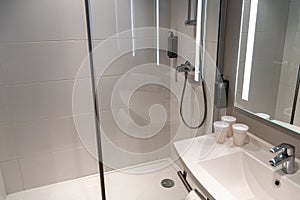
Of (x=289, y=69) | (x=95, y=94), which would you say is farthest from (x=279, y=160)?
(x=95, y=94)

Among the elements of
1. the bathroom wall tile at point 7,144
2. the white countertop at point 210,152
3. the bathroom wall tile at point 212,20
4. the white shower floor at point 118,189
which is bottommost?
the white shower floor at point 118,189

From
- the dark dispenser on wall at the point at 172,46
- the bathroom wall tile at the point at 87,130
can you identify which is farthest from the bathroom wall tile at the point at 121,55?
the bathroom wall tile at the point at 87,130

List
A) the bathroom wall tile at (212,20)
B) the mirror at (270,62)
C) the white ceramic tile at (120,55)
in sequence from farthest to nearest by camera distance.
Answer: the white ceramic tile at (120,55) → the bathroom wall tile at (212,20) → the mirror at (270,62)

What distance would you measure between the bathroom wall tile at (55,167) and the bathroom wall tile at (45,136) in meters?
0.06

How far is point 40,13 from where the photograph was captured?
1.67 m

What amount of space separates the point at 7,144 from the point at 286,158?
1.90 m

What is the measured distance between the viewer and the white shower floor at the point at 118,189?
188 centimetres

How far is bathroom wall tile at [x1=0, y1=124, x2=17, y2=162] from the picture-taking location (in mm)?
1789

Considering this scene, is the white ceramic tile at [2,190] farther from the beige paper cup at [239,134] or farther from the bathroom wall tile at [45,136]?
the beige paper cup at [239,134]

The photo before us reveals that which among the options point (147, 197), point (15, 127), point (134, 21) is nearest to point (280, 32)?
point (134, 21)

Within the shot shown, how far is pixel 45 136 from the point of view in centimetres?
192

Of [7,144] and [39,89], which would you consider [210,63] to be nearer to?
[39,89]

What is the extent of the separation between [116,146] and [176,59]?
0.93 metres

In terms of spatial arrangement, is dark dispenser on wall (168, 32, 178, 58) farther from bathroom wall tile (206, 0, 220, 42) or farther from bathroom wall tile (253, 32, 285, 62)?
bathroom wall tile (253, 32, 285, 62)
